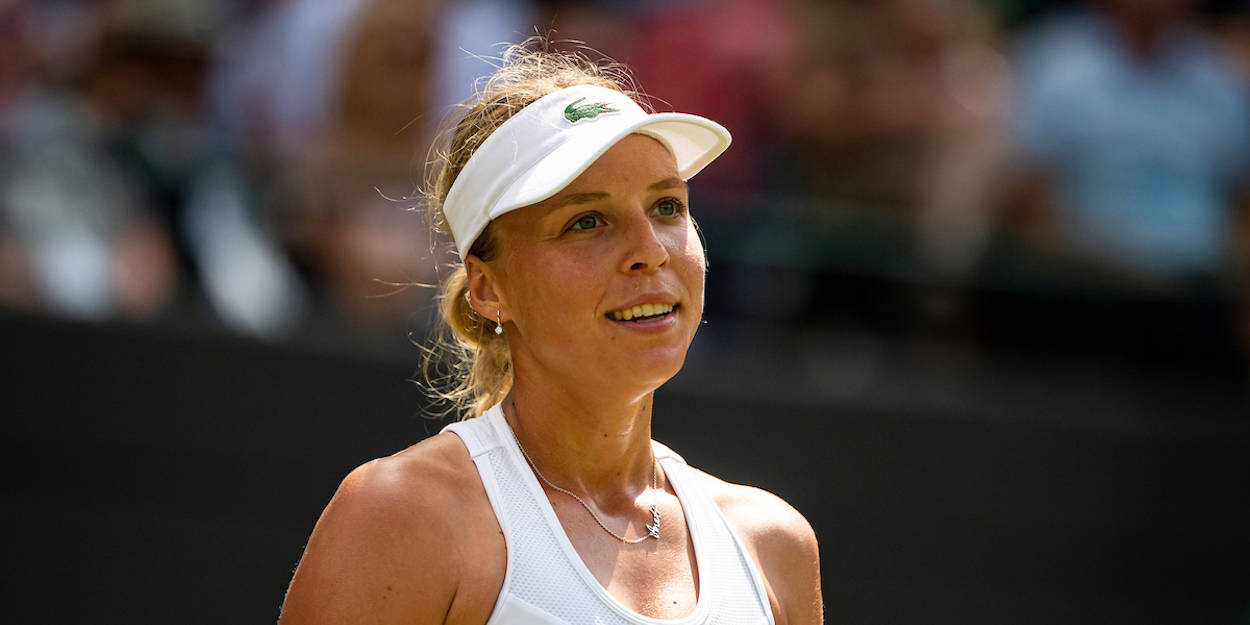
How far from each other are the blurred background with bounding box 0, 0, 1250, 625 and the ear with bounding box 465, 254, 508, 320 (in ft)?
5.64

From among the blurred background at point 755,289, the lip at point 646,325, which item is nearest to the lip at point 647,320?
the lip at point 646,325

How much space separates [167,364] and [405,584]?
2.52 meters

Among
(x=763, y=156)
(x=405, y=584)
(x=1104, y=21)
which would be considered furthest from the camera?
(x=1104, y=21)

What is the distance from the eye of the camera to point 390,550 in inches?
75.6

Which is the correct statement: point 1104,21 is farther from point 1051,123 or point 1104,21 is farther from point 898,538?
point 898,538

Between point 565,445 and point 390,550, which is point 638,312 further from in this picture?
point 390,550

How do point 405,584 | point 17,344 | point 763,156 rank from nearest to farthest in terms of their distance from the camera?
point 405,584 → point 17,344 → point 763,156

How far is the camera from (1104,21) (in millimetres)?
5551

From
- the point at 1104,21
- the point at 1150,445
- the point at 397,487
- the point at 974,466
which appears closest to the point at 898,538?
the point at 974,466

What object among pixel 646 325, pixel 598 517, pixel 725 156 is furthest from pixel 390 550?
pixel 725 156

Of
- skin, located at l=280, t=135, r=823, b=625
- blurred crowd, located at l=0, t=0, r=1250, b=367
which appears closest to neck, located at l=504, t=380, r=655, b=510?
skin, located at l=280, t=135, r=823, b=625

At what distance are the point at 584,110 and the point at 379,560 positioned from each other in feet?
2.40

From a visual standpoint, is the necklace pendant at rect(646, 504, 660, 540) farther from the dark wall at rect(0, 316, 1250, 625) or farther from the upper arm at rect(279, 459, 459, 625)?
the dark wall at rect(0, 316, 1250, 625)

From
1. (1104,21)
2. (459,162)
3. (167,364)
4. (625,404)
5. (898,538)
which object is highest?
(1104,21)
